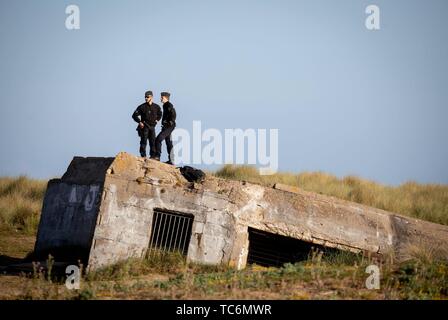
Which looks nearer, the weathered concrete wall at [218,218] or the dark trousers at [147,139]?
the weathered concrete wall at [218,218]

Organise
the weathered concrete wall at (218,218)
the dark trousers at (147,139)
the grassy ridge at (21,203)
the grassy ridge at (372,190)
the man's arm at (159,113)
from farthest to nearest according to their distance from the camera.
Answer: the grassy ridge at (21,203)
the grassy ridge at (372,190)
the man's arm at (159,113)
the dark trousers at (147,139)
the weathered concrete wall at (218,218)

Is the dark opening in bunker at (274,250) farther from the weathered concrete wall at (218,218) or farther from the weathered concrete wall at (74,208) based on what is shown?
the weathered concrete wall at (74,208)

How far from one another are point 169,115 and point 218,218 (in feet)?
9.53

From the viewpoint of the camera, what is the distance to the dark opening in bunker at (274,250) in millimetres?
12898

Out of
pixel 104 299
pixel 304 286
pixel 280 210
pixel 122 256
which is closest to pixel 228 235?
pixel 280 210

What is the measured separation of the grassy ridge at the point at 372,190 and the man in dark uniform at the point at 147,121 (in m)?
5.08

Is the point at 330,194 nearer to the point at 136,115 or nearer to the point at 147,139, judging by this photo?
the point at 147,139

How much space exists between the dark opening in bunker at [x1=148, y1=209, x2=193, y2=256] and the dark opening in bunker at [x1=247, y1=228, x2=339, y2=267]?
1.28 meters

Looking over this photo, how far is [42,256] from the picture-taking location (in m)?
13.5

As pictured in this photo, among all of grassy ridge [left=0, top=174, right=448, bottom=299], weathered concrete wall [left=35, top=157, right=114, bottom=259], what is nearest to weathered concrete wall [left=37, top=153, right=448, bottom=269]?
weathered concrete wall [left=35, top=157, right=114, bottom=259]

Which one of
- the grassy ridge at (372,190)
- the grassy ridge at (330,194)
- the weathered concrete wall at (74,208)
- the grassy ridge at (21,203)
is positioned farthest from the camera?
the grassy ridge at (21,203)

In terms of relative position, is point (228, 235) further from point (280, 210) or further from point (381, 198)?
point (381, 198)

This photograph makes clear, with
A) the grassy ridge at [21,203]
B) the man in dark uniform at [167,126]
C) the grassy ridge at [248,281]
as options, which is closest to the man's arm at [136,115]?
the man in dark uniform at [167,126]

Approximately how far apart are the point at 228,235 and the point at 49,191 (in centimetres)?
412
